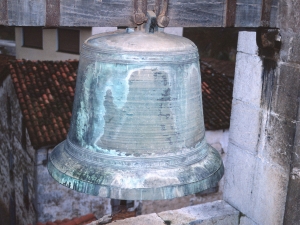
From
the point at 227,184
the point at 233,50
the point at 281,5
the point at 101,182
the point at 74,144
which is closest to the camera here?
the point at 101,182

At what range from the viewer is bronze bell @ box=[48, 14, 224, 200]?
170cm

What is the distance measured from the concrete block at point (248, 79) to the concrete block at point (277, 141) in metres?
0.19

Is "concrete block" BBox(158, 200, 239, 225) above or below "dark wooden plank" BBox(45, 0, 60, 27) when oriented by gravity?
below

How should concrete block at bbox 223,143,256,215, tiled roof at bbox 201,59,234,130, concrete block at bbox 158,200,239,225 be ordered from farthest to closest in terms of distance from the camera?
tiled roof at bbox 201,59,234,130 < concrete block at bbox 158,200,239,225 < concrete block at bbox 223,143,256,215

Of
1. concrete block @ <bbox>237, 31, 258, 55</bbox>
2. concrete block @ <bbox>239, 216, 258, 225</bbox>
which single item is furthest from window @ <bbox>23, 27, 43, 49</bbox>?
concrete block @ <bbox>239, 216, 258, 225</bbox>

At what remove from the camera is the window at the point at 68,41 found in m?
13.8

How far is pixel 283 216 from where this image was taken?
274 centimetres

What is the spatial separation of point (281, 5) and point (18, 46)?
50.6ft

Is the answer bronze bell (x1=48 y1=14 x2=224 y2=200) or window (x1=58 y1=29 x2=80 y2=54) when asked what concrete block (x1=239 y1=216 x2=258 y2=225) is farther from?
window (x1=58 y1=29 x2=80 y2=54)

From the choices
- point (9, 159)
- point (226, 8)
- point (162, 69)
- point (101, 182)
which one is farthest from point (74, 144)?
point (9, 159)

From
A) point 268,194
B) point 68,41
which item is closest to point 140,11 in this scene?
point 268,194

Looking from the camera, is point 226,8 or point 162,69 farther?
point 226,8

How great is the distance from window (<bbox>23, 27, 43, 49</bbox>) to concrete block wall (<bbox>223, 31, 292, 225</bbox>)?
43.0ft

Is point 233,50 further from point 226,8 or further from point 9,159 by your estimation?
point 226,8
